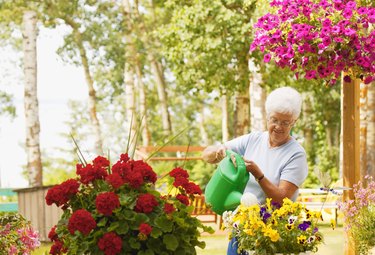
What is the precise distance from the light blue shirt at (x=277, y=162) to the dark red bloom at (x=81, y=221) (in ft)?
3.51

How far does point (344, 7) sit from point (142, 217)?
2706mm

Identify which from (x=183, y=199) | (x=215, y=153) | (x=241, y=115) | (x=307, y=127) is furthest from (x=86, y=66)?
(x=183, y=199)

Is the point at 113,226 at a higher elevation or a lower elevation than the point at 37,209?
higher

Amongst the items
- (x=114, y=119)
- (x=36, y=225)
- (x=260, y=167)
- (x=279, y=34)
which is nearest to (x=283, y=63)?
(x=279, y=34)

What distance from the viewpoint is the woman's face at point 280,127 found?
4.02 meters

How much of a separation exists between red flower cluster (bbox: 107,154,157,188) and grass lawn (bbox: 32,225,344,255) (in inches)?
174

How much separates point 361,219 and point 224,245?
11.7 ft

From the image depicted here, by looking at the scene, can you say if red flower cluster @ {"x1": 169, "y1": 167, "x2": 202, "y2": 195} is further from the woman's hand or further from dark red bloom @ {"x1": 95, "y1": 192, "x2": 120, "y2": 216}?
dark red bloom @ {"x1": 95, "y1": 192, "x2": 120, "y2": 216}

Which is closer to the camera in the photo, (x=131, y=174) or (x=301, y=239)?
(x=131, y=174)

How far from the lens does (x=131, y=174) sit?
11.9 ft

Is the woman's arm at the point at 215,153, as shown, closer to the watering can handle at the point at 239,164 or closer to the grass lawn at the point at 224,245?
the watering can handle at the point at 239,164

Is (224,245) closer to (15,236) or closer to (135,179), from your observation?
(15,236)

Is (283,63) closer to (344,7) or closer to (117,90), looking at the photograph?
(344,7)

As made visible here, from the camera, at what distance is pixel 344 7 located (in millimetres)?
5520
